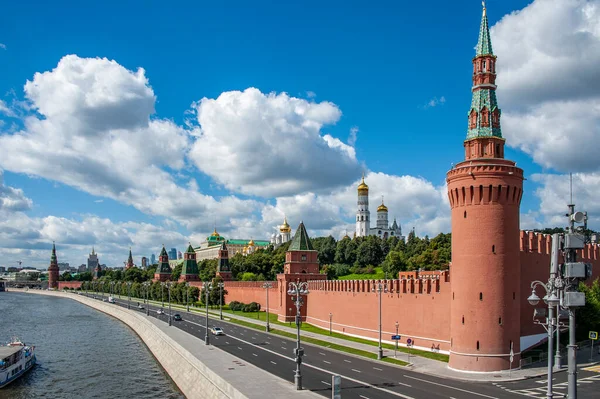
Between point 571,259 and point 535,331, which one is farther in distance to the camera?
point 535,331

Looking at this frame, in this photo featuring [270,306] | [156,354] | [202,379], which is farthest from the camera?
[270,306]

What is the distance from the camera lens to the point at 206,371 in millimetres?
36438

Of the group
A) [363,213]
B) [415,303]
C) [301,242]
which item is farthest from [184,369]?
[363,213]

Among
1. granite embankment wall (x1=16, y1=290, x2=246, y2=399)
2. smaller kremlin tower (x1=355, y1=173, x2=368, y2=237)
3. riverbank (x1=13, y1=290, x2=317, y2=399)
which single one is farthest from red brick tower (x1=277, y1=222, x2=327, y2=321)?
smaller kremlin tower (x1=355, y1=173, x2=368, y2=237)

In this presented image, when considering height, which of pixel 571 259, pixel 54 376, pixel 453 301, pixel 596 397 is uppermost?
pixel 571 259

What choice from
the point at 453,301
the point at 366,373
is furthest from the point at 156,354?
the point at 453,301

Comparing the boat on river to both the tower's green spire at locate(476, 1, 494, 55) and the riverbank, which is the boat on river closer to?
the riverbank

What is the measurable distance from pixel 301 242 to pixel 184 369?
41.6m

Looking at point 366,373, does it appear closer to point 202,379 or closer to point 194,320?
point 202,379

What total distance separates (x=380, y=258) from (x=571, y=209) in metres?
121

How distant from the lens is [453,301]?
41750mm

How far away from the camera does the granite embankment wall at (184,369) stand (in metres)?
32.9

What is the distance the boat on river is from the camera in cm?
4631

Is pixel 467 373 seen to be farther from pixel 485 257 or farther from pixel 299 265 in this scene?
pixel 299 265
